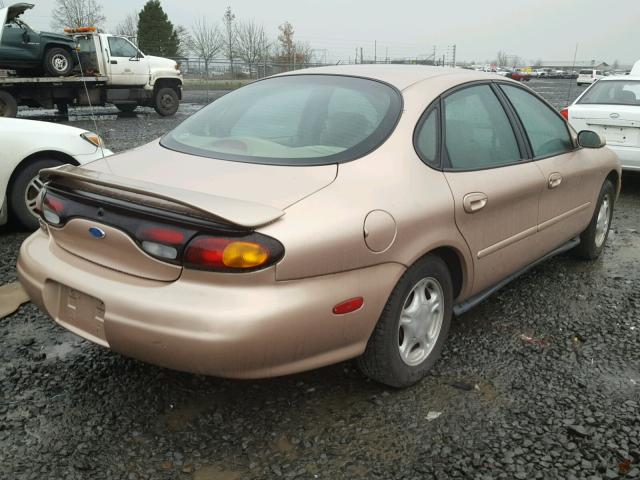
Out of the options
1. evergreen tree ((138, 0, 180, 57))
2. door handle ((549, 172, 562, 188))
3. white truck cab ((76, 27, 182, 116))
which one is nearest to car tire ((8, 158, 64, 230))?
door handle ((549, 172, 562, 188))

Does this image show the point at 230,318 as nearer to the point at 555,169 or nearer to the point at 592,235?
the point at 555,169

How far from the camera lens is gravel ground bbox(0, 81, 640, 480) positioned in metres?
2.32

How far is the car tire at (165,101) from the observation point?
1719 cm

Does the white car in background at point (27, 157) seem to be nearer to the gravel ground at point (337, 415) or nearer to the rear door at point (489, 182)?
the gravel ground at point (337, 415)

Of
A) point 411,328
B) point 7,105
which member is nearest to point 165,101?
point 7,105

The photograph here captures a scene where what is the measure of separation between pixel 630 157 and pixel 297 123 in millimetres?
5413

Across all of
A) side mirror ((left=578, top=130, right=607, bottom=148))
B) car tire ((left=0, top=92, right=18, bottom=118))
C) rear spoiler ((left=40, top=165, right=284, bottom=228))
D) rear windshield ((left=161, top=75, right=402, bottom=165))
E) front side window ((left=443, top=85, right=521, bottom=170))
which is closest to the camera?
rear spoiler ((left=40, top=165, right=284, bottom=228))

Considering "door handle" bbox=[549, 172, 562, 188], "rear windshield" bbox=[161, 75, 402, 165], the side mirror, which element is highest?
"rear windshield" bbox=[161, 75, 402, 165]

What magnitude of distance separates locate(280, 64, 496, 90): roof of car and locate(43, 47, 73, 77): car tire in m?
13.7

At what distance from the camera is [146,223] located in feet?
7.39

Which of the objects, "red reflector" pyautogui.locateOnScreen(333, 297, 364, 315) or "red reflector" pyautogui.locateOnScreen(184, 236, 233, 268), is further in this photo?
"red reflector" pyautogui.locateOnScreen(333, 297, 364, 315)

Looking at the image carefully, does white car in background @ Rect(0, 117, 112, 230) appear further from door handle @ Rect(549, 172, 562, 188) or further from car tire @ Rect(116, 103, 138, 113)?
car tire @ Rect(116, 103, 138, 113)

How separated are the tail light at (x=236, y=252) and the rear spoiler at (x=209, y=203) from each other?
0.23ft

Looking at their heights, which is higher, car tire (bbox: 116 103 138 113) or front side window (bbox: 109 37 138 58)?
front side window (bbox: 109 37 138 58)
